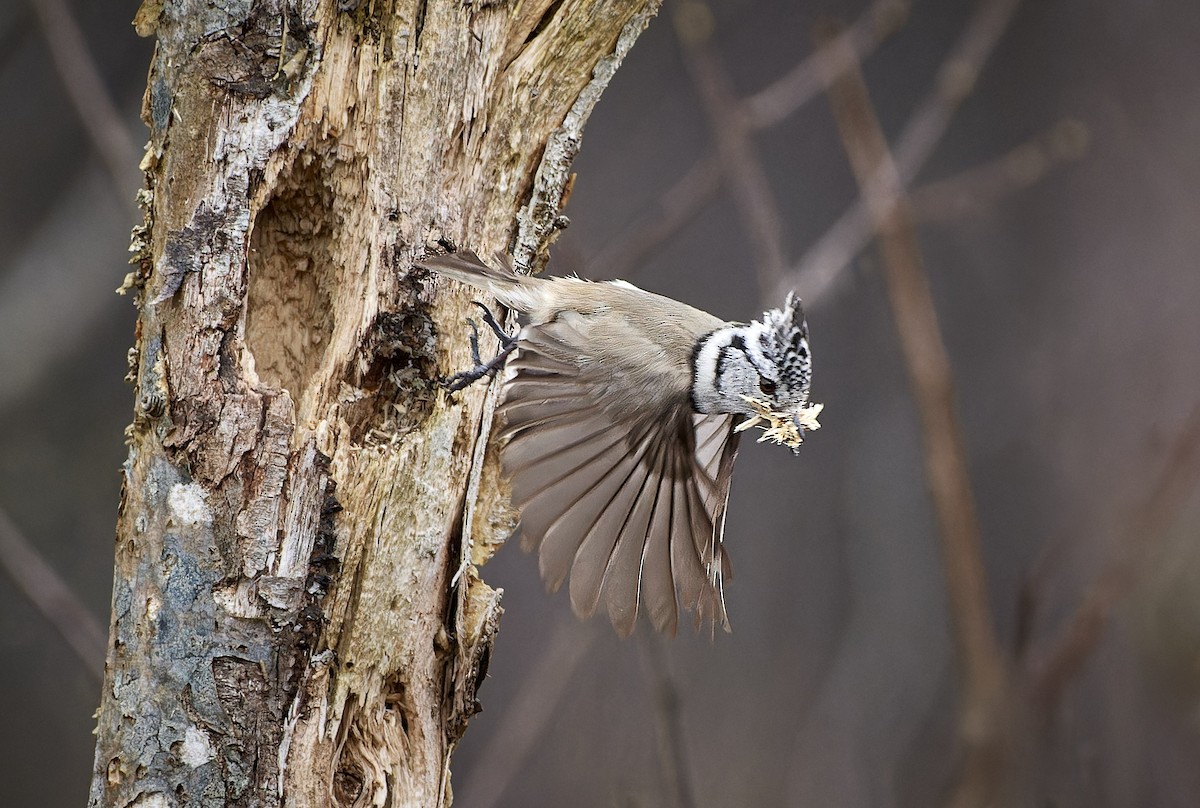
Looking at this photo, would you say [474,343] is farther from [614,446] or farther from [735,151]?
[735,151]

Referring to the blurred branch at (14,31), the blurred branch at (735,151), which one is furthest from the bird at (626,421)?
the blurred branch at (14,31)

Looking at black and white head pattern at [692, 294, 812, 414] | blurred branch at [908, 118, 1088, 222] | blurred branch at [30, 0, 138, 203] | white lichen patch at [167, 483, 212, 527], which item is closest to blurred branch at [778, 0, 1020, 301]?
blurred branch at [908, 118, 1088, 222]

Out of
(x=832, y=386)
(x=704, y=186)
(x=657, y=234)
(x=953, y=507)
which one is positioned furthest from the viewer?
(x=832, y=386)

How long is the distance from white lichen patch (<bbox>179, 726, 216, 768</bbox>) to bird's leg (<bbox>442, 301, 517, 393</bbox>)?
0.59 m

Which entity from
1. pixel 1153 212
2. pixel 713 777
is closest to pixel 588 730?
pixel 713 777

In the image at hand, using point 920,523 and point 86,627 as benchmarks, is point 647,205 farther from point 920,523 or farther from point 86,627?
point 86,627

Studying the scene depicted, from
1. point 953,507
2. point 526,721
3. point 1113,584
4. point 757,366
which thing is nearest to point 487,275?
point 757,366

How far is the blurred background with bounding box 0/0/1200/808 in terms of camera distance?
300 cm

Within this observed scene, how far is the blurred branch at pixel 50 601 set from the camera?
241 cm

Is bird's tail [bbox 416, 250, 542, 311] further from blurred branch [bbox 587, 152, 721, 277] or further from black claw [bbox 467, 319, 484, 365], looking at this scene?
blurred branch [bbox 587, 152, 721, 277]

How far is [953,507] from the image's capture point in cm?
156

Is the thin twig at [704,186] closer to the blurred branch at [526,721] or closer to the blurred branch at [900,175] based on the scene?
the blurred branch at [900,175]

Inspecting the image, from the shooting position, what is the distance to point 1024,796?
2758mm

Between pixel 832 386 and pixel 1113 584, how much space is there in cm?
208
